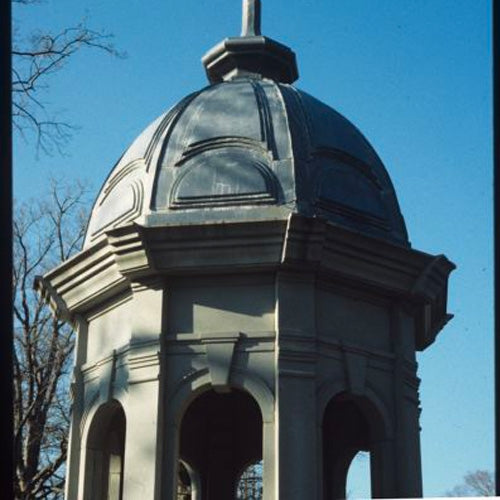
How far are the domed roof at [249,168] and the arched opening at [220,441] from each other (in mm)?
3015

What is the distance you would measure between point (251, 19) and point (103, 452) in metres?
6.15

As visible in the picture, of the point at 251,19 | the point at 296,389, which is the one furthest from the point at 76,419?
the point at 251,19

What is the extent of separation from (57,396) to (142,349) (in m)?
10.8

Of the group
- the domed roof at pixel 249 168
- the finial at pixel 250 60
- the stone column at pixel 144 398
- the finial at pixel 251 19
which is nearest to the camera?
the stone column at pixel 144 398

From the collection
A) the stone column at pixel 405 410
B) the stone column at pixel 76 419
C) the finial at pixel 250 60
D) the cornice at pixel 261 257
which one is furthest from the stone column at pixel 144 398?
the finial at pixel 250 60

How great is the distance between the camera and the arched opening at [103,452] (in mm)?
9680

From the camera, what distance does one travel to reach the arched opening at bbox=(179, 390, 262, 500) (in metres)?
12.0

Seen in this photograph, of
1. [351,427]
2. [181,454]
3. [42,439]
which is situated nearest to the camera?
[351,427]

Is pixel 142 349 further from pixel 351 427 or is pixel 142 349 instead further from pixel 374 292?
pixel 351 427

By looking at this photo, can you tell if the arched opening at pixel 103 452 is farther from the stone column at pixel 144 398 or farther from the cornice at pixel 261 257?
the cornice at pixel 261 257

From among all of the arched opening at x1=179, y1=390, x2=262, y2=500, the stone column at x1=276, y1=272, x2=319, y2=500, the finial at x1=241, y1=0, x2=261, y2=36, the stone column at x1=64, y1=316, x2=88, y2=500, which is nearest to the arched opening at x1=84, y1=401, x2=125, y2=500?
the stone column at x1=64, y1=316, x2=88, y2=500

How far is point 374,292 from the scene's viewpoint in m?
9.71

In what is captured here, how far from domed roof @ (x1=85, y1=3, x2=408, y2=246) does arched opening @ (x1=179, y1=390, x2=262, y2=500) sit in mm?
3015

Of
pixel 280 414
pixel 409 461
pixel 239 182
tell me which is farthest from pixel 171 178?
pixel 409 461
